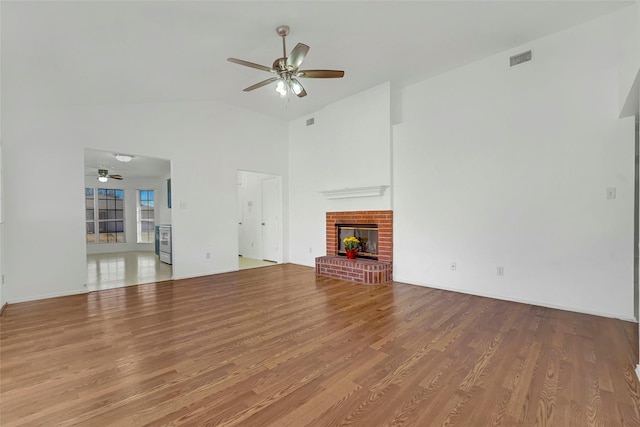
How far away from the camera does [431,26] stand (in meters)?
3.31

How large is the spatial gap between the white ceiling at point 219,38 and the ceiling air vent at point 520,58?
14cm

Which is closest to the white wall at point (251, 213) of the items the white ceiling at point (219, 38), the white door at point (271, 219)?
the white door at point (271, 219)

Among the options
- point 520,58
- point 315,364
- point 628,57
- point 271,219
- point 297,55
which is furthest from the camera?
point 271,219

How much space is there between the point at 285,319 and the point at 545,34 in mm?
4565

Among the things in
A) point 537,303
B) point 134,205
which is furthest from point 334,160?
point 134,205

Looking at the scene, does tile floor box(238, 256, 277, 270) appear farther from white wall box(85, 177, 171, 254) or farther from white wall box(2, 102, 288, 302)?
white wall box(85, 177, 171, 254)

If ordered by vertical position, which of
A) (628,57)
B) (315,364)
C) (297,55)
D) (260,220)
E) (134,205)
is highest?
(297,55)

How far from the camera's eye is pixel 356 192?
210 inches

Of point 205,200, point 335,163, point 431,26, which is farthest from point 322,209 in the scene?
point 431,26

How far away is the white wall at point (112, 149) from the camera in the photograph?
3713 millimetres

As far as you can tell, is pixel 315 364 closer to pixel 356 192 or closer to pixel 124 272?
pixel 356 192

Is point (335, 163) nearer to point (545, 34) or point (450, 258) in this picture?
point (450, 258)

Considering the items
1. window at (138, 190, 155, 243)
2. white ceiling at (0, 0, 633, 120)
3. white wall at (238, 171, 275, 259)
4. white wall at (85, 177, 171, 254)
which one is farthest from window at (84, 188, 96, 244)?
white ceiling at (0, 0, 633, 120)

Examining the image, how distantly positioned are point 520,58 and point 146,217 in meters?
10.5
